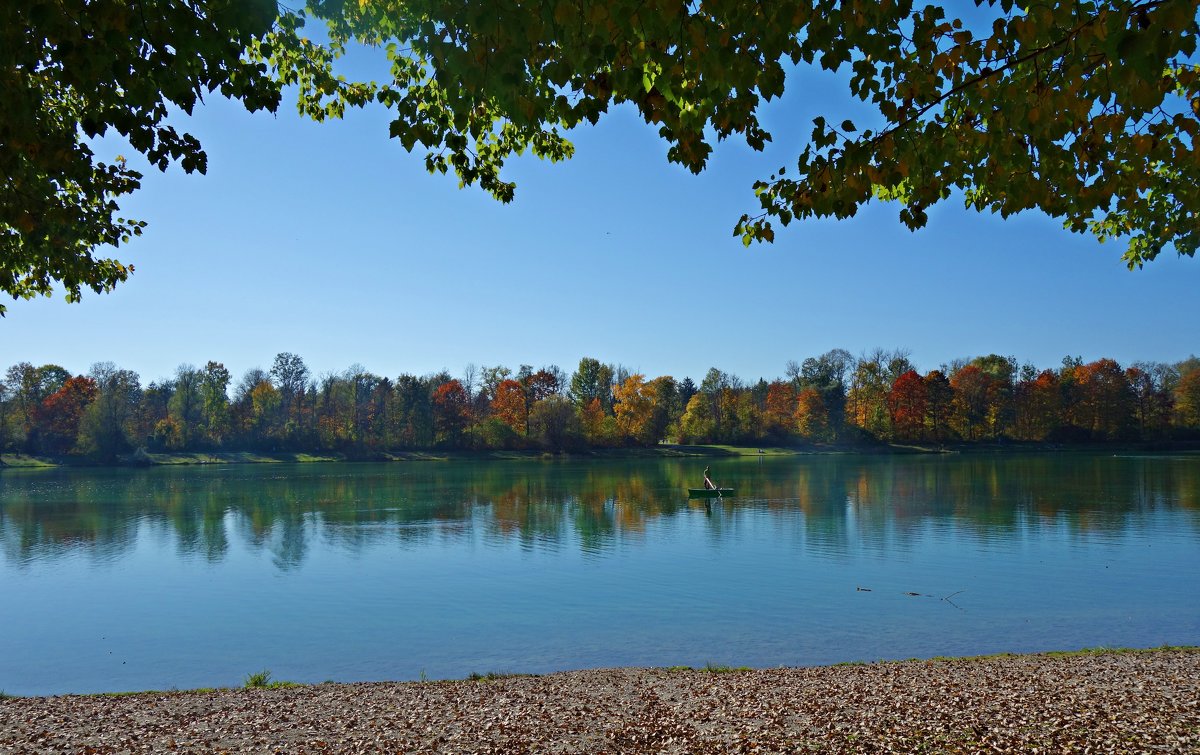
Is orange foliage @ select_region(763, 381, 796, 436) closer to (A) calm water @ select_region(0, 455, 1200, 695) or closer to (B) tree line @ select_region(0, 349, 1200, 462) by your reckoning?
(B) tree line @ select_region(0, 349, 1200, 462)

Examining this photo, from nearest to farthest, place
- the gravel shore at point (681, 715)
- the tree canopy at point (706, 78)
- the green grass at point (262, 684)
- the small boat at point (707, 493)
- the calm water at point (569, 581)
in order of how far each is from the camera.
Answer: the tree canopy at point (706, 78) → the gravel shore at point (681, 715) → the green grass at point (262, 684) → the calm water at point (569, 581) → the small boat at point (707, 493)

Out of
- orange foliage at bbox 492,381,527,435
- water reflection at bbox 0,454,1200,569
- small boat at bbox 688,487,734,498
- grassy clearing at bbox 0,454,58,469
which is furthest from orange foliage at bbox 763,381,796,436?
grassy clearing at bbox 0,454,58,469

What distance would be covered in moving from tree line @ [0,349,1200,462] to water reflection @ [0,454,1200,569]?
85.4 ft

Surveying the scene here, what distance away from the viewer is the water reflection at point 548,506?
94.6 feet

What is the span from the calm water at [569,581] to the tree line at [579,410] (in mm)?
48644

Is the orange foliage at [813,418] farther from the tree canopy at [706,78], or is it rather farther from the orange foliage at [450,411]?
the tree canopy at [706,78]

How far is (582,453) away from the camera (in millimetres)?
93188

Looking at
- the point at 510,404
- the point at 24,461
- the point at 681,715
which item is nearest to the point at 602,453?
the point at 510,404

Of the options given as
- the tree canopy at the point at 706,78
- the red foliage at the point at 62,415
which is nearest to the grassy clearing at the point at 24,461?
the red foliage at the point at 62,415

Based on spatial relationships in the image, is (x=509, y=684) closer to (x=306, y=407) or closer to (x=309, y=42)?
(x=309, y=42)

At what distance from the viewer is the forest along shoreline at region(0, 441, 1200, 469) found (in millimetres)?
81500

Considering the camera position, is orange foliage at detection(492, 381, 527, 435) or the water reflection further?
orange foliage at detection(492, 381, 527, 435)

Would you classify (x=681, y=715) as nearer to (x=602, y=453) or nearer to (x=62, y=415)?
(x=602, y=453)

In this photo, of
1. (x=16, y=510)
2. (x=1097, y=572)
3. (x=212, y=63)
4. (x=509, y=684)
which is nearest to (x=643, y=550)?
(x=1097, y=572)
